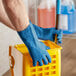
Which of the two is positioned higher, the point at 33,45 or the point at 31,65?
the point at 33,45

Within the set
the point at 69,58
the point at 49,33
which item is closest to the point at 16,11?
the point at 49,33

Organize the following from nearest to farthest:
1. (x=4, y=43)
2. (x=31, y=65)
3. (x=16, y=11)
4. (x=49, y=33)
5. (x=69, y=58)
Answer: (x=16, y=11)
(x=31, y=65)
(x=49, y=33)
(x=4, y=43)
(x=69, y=58)

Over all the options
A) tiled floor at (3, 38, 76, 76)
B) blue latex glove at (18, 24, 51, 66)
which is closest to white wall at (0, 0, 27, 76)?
tiled floor at (3, 38, 76, 76)

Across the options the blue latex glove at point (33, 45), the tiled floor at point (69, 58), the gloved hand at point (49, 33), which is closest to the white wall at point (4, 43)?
the tiled floor at point (69, 58)

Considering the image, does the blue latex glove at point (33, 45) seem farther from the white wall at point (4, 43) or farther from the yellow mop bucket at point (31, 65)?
the white wall at point (4, 43)

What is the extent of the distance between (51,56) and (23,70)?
0.20 m

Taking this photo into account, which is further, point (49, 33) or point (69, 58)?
point (69, 58)

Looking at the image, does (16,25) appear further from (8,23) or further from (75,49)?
(75,49)

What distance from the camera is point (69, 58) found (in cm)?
209

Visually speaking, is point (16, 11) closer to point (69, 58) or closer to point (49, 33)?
point (49, 33)

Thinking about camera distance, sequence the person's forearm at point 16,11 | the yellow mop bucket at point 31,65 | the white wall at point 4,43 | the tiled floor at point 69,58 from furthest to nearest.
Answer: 1. the tiled floor at point 69,58
2. the white wall at point 4,43
3. the yellow mop bucket at point 31,65
4. the person's forearm at point 16,11

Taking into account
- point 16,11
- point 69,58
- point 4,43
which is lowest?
point 69,58

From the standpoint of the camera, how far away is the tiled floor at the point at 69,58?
5.76ft

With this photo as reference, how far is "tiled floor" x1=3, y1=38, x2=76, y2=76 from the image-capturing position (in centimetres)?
176
